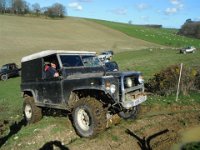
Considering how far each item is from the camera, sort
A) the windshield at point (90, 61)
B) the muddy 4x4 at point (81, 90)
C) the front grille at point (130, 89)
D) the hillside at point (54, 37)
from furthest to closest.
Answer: the hillside at point (54, 37) → the windshield at point (90, 61) → the front grille at point (130, 89) → the muddy 4x4 at point (81, 90)

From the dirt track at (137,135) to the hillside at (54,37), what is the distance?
40.1 meters

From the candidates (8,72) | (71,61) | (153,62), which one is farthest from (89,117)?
(8,72)

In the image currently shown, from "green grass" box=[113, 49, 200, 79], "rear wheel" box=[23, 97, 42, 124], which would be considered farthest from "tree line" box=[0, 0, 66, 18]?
"rear wheel" box=[23, 97, 42, 124]

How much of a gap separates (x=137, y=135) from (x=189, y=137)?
1300 millimetres

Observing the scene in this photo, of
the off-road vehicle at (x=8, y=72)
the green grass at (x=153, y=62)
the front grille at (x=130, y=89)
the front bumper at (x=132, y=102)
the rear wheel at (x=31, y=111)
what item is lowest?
the off-road vehicle at (x=8, y=72)

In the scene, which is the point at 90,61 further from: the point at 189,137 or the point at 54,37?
the point at 54,37

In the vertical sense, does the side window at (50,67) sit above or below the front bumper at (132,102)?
above

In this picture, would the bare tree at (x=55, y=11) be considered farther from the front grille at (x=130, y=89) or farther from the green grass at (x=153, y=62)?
the front grille at (x=130, y=89)

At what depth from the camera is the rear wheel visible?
11.7m

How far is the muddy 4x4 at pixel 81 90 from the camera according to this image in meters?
8.97

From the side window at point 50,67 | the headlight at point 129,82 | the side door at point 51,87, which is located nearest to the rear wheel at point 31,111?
the side door at point 51,87

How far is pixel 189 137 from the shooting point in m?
9.02

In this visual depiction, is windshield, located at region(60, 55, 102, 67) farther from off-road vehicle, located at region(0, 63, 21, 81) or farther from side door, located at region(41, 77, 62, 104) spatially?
off-road vehicle, located at region(0, 63, 21, 81)

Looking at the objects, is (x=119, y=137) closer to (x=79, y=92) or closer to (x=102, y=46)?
(x=79, y=92)
